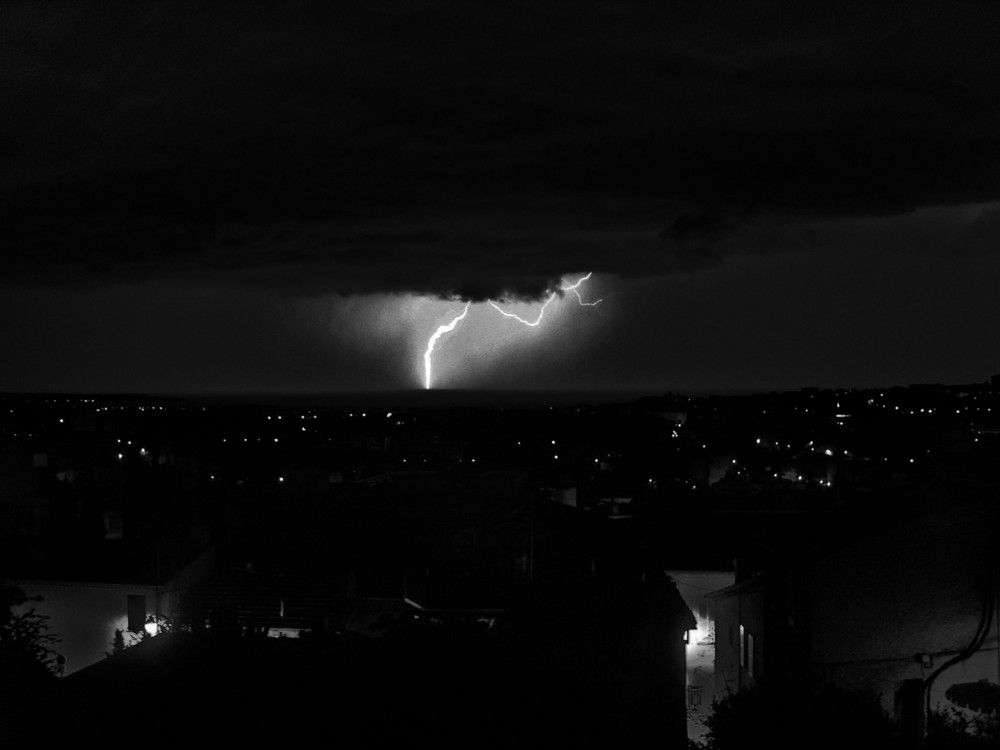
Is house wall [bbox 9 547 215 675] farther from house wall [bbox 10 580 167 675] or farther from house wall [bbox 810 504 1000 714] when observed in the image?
house wall [bbox 810 504 1000 714]

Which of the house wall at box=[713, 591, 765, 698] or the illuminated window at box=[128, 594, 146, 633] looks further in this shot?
the illuminated window at box=[128, 594, 146, 633]

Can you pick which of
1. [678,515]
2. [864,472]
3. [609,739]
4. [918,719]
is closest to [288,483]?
[678,515]

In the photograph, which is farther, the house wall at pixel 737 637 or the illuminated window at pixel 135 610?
the illuminated window at pixel 135 610

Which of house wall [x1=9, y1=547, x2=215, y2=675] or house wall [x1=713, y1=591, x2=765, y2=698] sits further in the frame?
house wall [x1=9, y1=547, x2=215, y2=675]

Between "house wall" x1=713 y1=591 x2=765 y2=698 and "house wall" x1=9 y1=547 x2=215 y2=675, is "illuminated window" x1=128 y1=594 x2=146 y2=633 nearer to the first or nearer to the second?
"house wall" x1=9 y1=547 x2=215 y2=675

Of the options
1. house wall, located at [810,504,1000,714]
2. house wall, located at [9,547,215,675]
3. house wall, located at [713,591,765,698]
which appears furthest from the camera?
house wall, located at [9,547,215,675]

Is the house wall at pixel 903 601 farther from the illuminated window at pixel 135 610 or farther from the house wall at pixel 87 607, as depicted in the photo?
the illuminated window at pixel 135 610

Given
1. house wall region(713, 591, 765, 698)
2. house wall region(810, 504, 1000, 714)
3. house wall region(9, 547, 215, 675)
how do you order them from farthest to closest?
house wall region(9, 547, 215, 675) < house wall region(713, 591, 765, 698) < house wall region(810, 504, 1000, 714)

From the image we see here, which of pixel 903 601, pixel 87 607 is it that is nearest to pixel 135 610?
pixel 87 607

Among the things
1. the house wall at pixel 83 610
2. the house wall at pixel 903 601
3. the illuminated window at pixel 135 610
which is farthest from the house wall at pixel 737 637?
the house wall at pixel 83 610

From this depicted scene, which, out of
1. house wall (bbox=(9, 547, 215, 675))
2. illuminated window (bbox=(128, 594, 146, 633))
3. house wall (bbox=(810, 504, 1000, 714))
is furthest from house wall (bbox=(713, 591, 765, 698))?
illuminated window (bbox=(128, 594, 146, 633))

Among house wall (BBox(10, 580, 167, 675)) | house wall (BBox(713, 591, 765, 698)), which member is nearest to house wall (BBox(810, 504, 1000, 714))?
house wall (BBox(713, 591, 765, 698))

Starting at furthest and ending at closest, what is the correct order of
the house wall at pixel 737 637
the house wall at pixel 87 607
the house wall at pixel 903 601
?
the house wall at pixel 87 607, the house wall at pixel 737 637, the house wall at pixel 903 601

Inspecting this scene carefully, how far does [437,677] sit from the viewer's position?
8.29 meters
